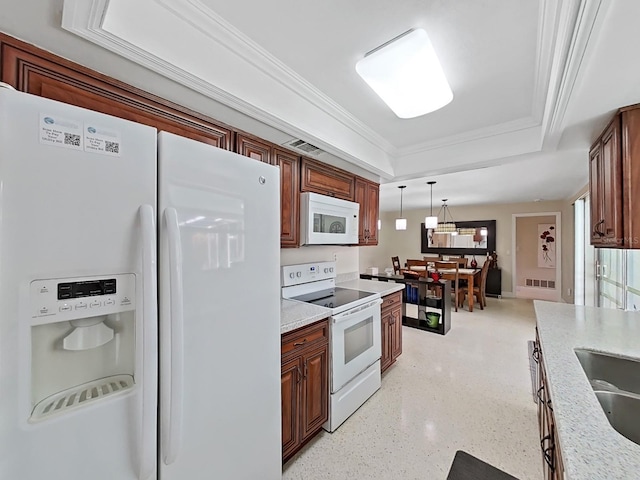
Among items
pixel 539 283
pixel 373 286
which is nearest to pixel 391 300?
pixel 373 286

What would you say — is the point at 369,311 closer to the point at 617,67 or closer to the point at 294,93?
the point at 294,93

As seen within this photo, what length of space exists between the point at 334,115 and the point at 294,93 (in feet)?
1.49

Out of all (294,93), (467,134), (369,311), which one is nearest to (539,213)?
(467,134)

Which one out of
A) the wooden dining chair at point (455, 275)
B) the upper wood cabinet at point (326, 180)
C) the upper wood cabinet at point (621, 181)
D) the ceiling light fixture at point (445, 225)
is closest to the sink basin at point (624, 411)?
the upper wood cabinet at point (621, 181)

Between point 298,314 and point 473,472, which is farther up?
point 298,314

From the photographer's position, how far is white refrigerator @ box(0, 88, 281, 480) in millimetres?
714

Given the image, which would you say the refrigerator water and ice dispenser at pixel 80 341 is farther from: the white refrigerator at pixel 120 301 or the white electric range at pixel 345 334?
the white electric range at pixel 345 334

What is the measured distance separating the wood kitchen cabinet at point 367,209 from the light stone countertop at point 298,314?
1.15 m

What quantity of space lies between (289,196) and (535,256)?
8484 millimetres

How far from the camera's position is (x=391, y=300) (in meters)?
2.91

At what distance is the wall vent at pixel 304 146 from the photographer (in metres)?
2.08

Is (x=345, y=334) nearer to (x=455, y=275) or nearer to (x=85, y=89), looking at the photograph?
(x=85, y=89)

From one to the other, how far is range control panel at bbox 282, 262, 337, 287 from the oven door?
603mm

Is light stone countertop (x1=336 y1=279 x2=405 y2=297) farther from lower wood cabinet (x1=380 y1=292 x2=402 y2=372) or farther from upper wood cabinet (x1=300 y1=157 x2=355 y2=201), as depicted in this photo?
upper wood cabinet (x1=300 y1=157 x2=355 y2=201)
